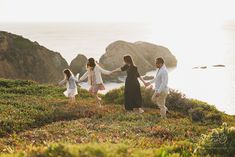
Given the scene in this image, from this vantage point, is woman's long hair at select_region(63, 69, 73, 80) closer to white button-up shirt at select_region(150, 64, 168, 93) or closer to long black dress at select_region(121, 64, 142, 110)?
long black dress at select_region(121, 64, 142, 110)

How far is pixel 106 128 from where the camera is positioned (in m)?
17.4

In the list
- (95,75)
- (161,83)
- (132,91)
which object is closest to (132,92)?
(132,91)

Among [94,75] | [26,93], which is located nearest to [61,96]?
[26,93]

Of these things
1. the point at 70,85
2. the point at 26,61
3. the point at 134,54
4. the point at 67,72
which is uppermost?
the point at 67,72

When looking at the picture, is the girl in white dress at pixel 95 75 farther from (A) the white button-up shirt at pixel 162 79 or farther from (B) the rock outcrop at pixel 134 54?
(B) the rock outcrop at pixel 134 54

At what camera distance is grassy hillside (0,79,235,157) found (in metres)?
9.49

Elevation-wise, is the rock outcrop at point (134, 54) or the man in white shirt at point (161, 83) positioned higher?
the man in white shirt at point (161, 83)

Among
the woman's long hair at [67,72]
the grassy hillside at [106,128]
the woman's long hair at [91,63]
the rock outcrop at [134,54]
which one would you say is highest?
the woman's long hair at [91,63]

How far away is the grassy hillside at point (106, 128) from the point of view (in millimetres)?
9494

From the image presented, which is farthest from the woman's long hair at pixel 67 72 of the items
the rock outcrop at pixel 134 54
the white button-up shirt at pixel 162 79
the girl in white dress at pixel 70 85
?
the rock outcrop at pixel 134 54

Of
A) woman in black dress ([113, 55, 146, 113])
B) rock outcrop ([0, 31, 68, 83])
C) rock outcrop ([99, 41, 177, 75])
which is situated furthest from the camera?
rock outcrop ([99, 41, 177, 75])

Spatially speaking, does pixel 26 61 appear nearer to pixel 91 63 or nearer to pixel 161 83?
pixel 91 63

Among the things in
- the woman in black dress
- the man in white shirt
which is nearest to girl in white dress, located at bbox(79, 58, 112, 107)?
the woman in black dress

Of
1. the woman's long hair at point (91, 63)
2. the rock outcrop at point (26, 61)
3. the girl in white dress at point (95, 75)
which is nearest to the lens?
the woman's long hair at point (91, 63)
